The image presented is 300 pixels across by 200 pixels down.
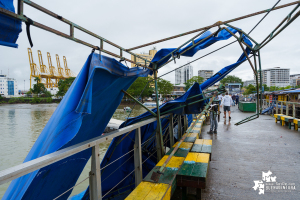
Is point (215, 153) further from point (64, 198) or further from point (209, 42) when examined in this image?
point (64, 198)

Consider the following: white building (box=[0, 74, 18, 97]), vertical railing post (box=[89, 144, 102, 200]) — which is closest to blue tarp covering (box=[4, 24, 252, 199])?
vertical railing post (box=[89, 144, 102, 200])

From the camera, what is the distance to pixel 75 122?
6.63 ft

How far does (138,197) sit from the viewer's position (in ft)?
7.30

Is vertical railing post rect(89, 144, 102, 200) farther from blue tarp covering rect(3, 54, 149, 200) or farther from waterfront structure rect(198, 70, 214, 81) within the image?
waterfront structure rect(198, 70, 214, 81)

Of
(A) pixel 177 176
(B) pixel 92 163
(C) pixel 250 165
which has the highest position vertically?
(B) pixel 92 163

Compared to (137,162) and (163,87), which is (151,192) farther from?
(163,87)

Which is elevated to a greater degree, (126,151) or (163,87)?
(163,87)

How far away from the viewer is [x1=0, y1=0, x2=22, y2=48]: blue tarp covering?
4.58 feet

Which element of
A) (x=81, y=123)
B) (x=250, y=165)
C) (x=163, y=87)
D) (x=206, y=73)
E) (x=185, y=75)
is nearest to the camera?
(x=81, y=123)

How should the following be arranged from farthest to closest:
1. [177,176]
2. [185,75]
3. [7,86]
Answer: [185,75] → [7,86] → [177,176]

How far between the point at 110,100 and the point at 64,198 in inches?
68.1

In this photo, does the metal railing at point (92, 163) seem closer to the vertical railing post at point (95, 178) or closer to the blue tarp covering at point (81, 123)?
the vertical railing post at point (95, 178)

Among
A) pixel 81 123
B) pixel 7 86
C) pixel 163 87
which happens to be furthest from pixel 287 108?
pixel 7 86

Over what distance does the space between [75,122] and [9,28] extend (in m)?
1.02
